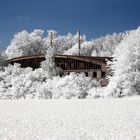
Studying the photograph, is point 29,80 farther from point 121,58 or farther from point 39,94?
point 121,58

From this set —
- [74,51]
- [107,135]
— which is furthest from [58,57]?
[74,51]

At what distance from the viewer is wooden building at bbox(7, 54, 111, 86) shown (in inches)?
2211

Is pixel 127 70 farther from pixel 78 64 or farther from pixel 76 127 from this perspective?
pixel 76 127

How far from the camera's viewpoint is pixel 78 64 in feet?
193

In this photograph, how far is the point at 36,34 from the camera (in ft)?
411

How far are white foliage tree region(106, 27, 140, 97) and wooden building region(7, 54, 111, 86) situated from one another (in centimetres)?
831

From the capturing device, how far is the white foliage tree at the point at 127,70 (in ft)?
143

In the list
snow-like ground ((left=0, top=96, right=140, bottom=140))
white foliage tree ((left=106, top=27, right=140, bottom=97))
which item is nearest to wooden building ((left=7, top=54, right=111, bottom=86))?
white foliage tree ((left=106, top=27, right=140, bottom=97))

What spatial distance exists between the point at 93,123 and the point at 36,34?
343 feet

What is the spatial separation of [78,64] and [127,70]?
599 inches

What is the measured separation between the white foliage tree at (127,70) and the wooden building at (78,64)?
27.3 feet

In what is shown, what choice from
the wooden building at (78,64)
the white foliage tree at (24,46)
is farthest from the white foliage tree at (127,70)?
the white foliage tree at (24,46)

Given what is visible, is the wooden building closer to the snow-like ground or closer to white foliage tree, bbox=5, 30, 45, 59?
the snow-like ground

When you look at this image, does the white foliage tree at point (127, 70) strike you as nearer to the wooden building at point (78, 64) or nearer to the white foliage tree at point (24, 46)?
the wooden building at point (78, 64)
